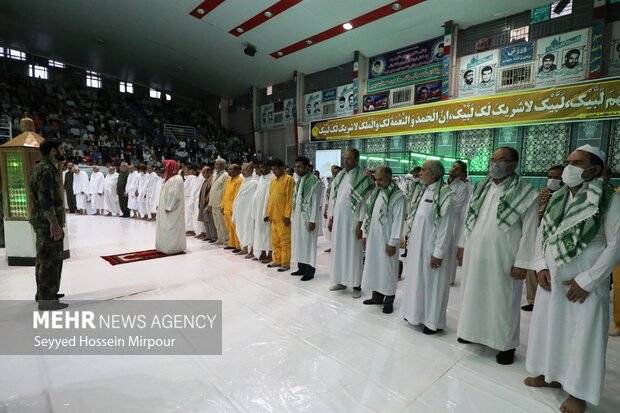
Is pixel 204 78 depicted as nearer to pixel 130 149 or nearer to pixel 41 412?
pixel 130 149

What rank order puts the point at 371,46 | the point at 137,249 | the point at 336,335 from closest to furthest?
the point at 336,335, the point at 137,249, the point at 371,46

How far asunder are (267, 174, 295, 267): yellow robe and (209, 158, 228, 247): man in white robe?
60.6 inches

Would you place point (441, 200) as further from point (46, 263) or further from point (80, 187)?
point (80, 187)

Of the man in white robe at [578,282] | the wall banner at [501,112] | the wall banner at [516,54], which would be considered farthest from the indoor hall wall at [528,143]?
the man in white robe at [578,282]

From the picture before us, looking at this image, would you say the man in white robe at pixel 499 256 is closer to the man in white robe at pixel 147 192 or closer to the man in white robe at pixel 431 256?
the man in white robe at pixel 431 256

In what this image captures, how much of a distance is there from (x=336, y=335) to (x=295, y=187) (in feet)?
6.47

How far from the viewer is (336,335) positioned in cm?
245

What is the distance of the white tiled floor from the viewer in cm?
170

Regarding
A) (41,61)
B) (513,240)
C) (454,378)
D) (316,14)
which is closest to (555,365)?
(454,378)

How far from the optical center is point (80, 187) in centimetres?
959

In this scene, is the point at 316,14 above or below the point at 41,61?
below

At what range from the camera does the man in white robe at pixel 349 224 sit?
3236 millimetres

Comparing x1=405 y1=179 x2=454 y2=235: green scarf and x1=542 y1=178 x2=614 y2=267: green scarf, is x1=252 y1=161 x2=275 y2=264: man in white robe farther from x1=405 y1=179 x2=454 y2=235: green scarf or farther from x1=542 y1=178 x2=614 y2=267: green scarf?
x1=542 y1=178 x2=614 y2=267: green scarf

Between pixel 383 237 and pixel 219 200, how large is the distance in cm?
333
